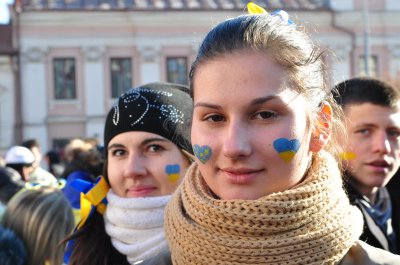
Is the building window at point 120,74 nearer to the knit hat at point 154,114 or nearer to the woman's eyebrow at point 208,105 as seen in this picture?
the knit hat at point 154,114

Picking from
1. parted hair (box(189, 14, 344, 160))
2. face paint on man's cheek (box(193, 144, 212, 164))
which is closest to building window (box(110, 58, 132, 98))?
parted hair (box(189, 14, 344, 160))

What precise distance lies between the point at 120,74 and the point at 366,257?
22321 mm

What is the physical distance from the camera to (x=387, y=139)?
8.75ft

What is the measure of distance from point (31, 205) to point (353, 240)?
5.48 feet

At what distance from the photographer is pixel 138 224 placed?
2482 mm

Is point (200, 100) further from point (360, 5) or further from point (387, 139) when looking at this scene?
point (360, 5)

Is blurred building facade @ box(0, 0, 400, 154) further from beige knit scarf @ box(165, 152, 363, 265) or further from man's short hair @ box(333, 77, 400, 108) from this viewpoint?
beige knit scarf @ box(165, 152, 363, 265)

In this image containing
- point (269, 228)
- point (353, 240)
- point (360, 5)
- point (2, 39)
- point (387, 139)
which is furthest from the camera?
point (360, 5)

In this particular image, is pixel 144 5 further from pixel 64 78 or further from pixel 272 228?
pixel 272 228

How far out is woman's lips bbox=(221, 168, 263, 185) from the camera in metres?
1.61

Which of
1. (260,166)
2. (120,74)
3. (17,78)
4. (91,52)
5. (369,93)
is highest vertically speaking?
(91,52)

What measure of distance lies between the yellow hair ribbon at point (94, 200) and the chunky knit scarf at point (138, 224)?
154mm

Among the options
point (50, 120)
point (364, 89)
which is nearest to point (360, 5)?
point (50, 120)

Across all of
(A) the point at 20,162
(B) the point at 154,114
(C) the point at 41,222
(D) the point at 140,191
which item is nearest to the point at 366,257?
(D) the point at 140,191
